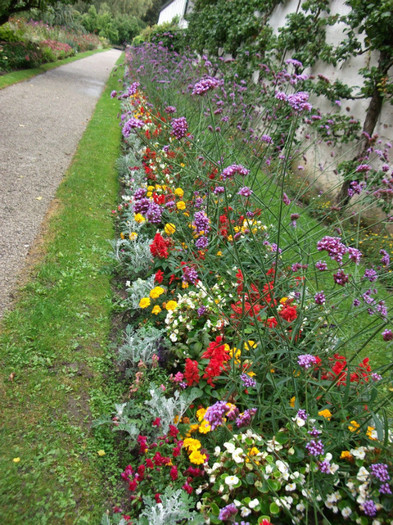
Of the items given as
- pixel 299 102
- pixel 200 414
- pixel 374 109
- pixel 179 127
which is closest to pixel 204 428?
pixel 200 414

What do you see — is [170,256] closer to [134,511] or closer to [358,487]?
[134,511]

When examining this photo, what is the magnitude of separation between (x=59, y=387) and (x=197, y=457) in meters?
0.92

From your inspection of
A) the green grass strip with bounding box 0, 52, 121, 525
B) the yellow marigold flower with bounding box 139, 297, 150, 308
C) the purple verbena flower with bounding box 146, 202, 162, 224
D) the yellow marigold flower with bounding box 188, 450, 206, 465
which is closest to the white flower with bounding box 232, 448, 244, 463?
the yellow marigold flower with bounding box 188, 450, 206, 465

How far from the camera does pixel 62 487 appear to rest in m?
1.67

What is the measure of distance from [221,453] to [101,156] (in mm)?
5046

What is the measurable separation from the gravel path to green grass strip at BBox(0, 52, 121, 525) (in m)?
0.21

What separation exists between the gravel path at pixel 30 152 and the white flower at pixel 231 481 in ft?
5.88

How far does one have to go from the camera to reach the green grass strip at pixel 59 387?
1621mm

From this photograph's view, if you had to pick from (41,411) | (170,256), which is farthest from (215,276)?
(41,411)

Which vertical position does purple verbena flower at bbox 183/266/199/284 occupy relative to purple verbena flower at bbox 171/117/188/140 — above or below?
below

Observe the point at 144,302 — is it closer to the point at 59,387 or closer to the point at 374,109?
the point at 59,387

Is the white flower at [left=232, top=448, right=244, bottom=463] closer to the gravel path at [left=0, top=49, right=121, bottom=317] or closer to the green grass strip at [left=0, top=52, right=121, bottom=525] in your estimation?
the green grass strip at [left=0, top=52, right=121, bottom=525]

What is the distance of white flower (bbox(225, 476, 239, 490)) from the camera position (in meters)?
1.49

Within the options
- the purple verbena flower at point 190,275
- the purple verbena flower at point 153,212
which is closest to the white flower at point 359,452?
the purple verbena flower at point 190,275
